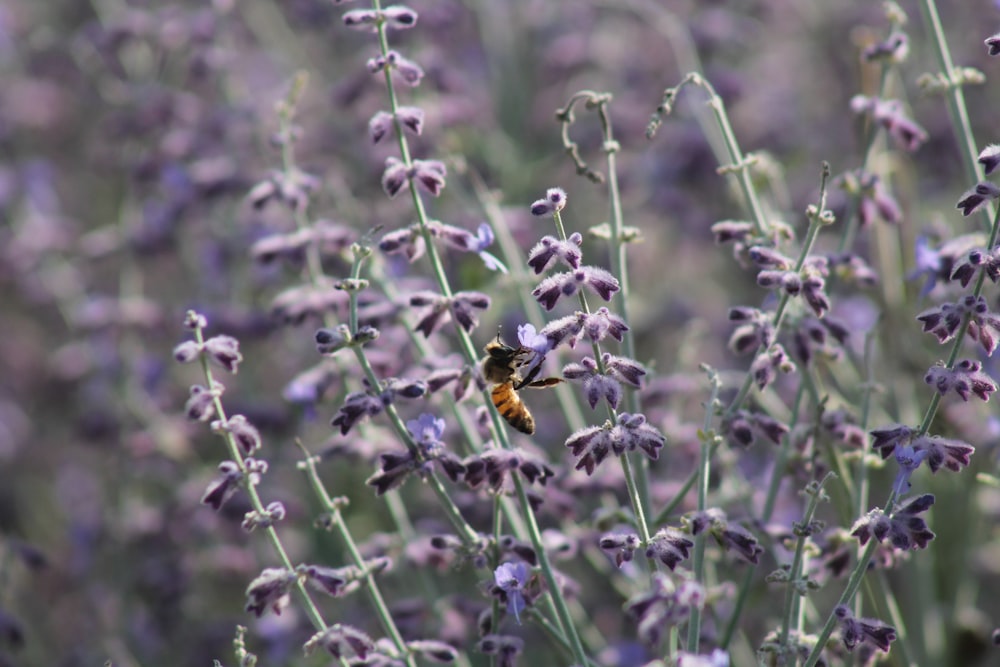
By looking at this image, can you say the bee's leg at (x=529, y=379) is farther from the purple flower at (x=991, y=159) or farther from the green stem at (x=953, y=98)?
the green stem at (x=953, y=98)

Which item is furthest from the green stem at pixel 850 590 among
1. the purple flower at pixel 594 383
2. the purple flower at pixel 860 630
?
the purple flower at pixel 594 383

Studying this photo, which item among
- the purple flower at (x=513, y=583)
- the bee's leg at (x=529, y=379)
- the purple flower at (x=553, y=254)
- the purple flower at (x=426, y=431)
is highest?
the purple flower at (x=553, y=254)

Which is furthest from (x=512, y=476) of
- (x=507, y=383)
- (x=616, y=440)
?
(x=616, y=440)

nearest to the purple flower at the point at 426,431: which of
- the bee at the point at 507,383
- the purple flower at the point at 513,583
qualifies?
the bee at the point at 507,383

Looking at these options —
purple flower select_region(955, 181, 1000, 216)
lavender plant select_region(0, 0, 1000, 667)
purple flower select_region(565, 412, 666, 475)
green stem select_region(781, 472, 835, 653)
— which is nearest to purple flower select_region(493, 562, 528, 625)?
lavender plant select_region(0, 0, 1000, 667)

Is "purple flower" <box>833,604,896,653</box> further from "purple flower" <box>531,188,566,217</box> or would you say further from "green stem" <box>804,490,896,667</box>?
"purple flower" <box>531,188,566,217</box>

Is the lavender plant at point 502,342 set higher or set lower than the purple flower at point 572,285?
lower

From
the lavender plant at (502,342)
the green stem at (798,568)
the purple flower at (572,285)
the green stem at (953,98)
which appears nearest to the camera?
the purple flower at (572,285)

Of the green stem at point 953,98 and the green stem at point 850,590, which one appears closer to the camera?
the green stem at point 850,590

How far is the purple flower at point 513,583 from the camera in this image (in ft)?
7.59

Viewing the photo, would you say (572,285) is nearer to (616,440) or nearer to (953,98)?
(616,440)

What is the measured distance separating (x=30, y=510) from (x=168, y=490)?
3.27 ft

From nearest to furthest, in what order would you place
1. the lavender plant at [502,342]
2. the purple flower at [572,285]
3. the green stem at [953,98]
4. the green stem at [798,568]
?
the purple flower at [572,285]
the green stem at [798,568]
the lavender plant at [502,342]
the green stem at [953,98]

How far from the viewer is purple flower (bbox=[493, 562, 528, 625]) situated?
2314 mm
